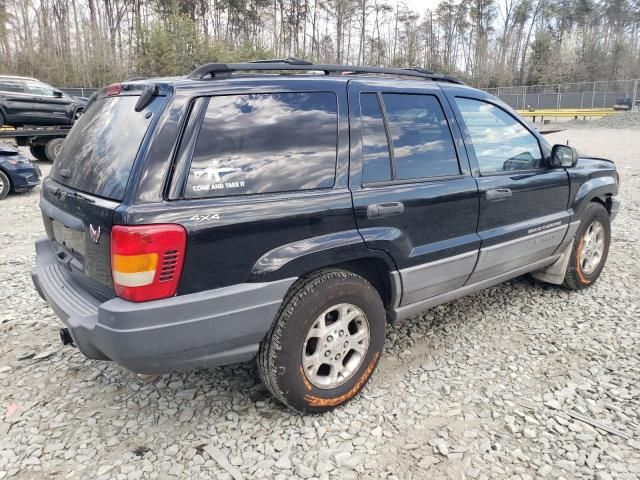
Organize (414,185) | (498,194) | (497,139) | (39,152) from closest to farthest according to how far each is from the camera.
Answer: (414,185), (498,194), (497,139), (39,152)

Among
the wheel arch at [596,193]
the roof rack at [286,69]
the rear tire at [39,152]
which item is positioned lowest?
the rear tire at [39,152]

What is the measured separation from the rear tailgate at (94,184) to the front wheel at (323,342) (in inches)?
34.1

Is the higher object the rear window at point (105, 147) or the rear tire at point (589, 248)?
the rear window at point (105, 147)

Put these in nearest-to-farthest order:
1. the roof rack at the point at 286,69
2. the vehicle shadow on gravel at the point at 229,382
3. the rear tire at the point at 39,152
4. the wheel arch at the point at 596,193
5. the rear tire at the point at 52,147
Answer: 1. the roof rack at the point at 286,69
2. the vehicle shadow on gravel at the point at 229,382
3. the wheel arch at the point at 596,193
4. the rear tire at the point at 52,147
5. the rear tire at the point at 39,152

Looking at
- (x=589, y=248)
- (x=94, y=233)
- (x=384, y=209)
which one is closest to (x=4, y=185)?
(x=94, y=233)

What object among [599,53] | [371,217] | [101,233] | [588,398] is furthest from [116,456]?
[599,53]

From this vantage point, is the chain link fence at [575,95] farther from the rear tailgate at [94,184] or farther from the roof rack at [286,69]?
the rear tailgate at [94,184]

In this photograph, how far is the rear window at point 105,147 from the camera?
2.26 m

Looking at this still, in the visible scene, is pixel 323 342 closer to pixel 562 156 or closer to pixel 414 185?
pixel 414 185

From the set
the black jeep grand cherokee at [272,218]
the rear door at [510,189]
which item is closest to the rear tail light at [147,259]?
the black jeep grand cherokee at [272,218]

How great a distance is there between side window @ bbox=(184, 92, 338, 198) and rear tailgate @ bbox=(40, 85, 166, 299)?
0.29 m

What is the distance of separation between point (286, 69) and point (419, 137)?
925mm

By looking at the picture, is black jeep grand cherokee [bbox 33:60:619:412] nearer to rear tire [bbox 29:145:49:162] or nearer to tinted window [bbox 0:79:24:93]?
tinted window [bbox 0:79:24:93]

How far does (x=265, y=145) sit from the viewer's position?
94.0 inches
